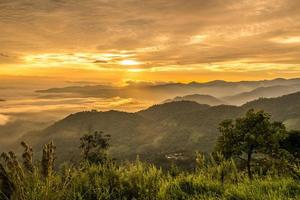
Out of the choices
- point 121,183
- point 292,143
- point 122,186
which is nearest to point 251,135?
point 121,183

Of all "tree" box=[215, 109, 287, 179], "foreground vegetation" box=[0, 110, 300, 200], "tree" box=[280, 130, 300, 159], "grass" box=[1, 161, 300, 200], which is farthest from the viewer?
"tree" box=[280, 130, 300, 159]

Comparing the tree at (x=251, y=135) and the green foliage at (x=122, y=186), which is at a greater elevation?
the green foliage at (x=122, y=186)

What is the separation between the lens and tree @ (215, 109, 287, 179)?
1326 inches

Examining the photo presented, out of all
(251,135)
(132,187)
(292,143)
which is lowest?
(292,143)

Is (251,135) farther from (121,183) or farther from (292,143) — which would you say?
(292,143)

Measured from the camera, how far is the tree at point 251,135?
33688 millimetres

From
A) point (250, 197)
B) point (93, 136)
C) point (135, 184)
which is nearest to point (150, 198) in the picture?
point (135, 184)

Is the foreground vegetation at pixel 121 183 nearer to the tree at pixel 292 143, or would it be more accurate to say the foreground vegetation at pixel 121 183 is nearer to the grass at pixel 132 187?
the grass at pixel 132 187

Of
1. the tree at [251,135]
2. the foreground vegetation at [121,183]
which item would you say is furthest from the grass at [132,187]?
the tree at [251,135]

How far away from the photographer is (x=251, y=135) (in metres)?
34.2

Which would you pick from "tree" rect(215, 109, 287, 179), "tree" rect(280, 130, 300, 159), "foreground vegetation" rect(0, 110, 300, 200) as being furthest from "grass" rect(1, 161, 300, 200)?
"tree" rect(280, 130, 300, 159)

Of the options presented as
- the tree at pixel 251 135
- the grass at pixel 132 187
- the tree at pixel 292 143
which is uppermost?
the grass at pixel 132 187

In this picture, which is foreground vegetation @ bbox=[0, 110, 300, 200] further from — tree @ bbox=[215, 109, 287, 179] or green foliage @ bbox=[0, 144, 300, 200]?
tree @ bbox=[215, 109, 287, 179]

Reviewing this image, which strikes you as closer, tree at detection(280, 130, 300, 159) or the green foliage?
the green foliage
